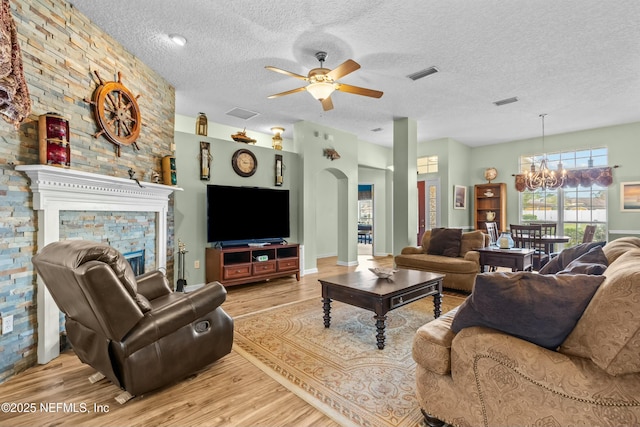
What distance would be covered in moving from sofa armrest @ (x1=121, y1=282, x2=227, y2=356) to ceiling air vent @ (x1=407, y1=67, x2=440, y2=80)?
11.5 ft

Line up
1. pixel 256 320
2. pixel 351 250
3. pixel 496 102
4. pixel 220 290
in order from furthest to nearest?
1. pixel 351 250
2. pixel 496 102
3. pixel 256 320
4. pixel 220 290

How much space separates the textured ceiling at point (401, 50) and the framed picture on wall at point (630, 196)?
1.48m

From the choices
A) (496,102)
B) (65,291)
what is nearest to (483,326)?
(65,291)

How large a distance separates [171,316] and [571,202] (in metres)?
8.18

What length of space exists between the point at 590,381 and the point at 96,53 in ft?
13.9

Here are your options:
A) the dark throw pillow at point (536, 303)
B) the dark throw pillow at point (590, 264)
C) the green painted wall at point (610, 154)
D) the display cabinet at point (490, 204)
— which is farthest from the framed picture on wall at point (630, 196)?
the dark throw pillow at point (536, 303)

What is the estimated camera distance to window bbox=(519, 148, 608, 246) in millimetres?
6551

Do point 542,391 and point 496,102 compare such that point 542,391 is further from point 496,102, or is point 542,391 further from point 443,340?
point 496,102

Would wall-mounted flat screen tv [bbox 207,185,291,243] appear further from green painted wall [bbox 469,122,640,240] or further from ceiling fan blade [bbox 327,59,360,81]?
green painted wall [bbox 469,122,640,240]

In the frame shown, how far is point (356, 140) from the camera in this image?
7.14m

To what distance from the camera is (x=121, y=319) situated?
70.6 inches

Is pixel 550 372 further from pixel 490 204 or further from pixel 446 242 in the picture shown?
pixel 490 204

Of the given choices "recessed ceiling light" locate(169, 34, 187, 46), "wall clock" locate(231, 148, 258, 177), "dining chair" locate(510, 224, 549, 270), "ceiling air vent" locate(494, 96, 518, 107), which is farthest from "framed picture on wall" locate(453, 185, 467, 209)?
"recessed ceiling light" locate(169, 34, 187, 46)

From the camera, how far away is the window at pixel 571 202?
6.55 meters
